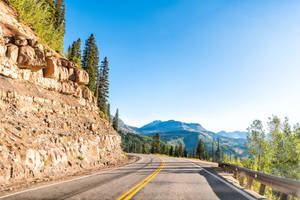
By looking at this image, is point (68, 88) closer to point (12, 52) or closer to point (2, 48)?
point (12, 52)

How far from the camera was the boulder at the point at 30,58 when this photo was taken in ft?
49.1

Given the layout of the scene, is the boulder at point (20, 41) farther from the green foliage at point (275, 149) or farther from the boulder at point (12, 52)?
the green foliage at point (275, 149)

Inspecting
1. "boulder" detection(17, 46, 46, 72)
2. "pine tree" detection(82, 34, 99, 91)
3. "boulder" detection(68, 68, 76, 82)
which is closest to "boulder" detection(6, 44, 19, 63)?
"boulder" detection(17, 46, 46, 72)

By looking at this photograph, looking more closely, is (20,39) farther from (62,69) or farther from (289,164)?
(289,164)

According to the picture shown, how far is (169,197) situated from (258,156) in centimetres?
2787

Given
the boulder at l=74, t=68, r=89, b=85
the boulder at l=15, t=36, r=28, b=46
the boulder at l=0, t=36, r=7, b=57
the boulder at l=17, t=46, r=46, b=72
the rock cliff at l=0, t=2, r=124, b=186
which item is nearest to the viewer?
the rock cliff at l=0, t=2, r=124, b=186

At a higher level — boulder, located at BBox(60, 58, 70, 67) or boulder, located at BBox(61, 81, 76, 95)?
boulder, located at BBox(60, 58, 70, 67)

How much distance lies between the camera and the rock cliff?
367 inches

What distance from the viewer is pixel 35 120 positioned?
13.2 meters

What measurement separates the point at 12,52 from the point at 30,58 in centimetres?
146

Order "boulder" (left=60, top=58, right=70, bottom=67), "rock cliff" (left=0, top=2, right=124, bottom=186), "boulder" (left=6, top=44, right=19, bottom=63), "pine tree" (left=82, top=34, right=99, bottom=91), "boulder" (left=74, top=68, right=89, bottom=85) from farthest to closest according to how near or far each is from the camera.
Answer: "pine tree" (left=82, top=34, right=99, bottom=91)
"boulder" (left=74, top=68, right=89, bottom=85)
"boulder" (left=60, top=58, right=70, bottom=67)
"boulder" (left=6, top=44, right=19, bottom=63)
"rock cliff" (left=0, top=2, right=124, bottom=186)

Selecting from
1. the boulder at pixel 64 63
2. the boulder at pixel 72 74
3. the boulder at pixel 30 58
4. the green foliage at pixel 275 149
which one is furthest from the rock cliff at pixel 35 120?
the green foliage at pixel 275 149

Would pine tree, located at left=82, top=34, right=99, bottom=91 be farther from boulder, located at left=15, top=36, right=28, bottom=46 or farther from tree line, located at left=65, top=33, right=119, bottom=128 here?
boulder, located at left=15, top=36, right=28, bottom=46

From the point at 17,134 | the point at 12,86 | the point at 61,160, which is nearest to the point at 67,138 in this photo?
the point at 61,160
